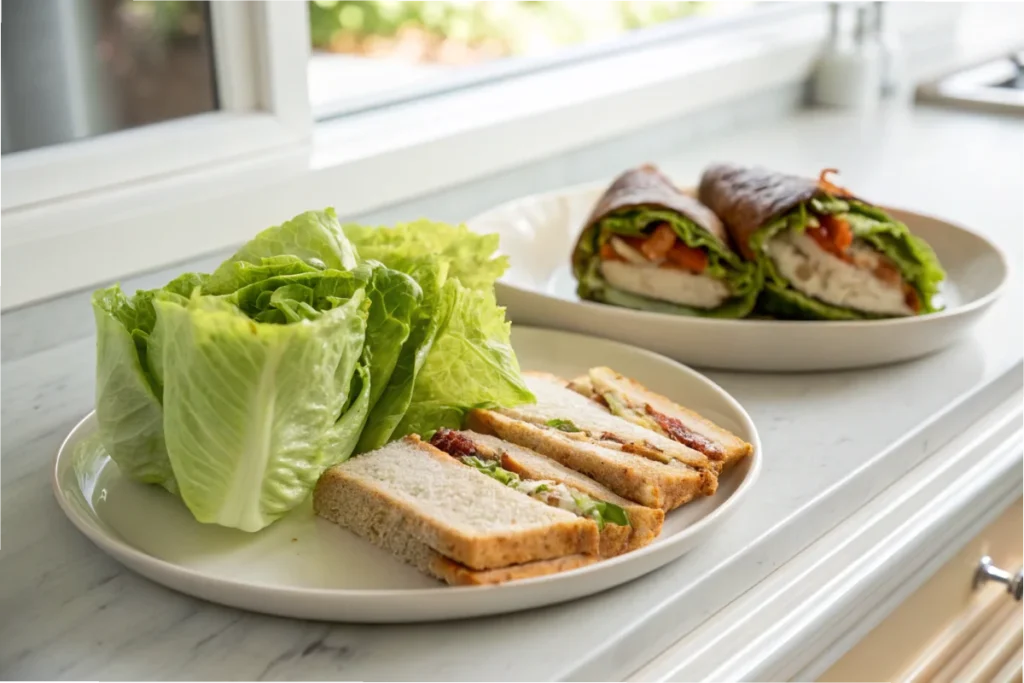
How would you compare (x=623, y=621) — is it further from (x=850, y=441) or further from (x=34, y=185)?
(x=34, y=185)

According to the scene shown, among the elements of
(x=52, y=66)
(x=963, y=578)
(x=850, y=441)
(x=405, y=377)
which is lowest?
(x=963, y=578)

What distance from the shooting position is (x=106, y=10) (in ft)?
7.77

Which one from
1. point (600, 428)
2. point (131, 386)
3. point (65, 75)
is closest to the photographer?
point (131, 386)

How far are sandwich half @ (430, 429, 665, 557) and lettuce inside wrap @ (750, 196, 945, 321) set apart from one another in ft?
1.42

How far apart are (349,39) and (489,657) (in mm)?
1802

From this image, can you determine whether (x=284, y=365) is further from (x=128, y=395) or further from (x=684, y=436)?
(x=684, y=436)

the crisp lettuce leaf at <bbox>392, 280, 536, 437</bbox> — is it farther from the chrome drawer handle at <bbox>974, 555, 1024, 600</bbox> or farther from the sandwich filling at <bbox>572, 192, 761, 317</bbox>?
the chrome drawer handle at <bbox>974, 555, 1024, 600</bbox>

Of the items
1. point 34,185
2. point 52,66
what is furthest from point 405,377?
point 52,66

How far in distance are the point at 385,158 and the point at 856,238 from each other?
2.06 feet

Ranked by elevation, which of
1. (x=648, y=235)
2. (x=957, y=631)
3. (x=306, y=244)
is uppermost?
(x=306, y=244)

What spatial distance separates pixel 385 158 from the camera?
157 cm

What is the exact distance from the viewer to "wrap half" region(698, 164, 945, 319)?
4.17ft

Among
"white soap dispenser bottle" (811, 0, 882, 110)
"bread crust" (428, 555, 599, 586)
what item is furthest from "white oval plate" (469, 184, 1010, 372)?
"white soap dispenser bottle" (811, 0, 882, 110)

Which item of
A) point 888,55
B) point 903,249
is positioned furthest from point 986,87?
point 903,249
